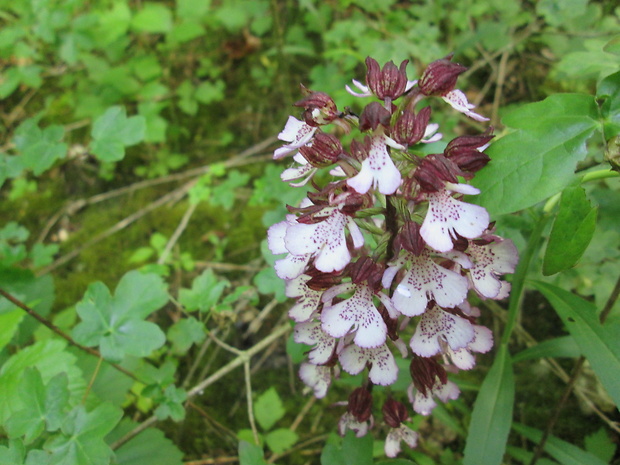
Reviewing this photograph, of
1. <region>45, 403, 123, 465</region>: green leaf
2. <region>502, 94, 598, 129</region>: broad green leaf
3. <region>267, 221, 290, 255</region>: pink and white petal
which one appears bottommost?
<region>45, 403, 123, 465</region>: green leaf

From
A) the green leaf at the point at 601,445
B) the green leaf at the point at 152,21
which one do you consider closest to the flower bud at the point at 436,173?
the green leaf at the point at 601,445

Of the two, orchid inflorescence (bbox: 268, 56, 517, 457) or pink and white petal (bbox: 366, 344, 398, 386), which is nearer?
orchid inflorescence (bbox: 268, 56, 517, 457)

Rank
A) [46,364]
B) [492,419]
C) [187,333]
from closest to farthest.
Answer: [492,419]
[46,364]
[187,333]

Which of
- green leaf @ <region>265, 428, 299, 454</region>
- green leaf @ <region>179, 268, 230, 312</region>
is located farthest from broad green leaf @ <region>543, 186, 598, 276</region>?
green leaf @ <region>265, 428, 299, 454</region>

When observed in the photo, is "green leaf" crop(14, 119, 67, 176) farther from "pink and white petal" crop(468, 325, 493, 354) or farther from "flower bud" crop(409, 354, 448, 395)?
"pink and white petal" crop(468, 325, 493, 354)

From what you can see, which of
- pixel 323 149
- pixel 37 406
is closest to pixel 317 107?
pixel 323 149

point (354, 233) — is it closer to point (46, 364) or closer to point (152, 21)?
point (46, 364)
